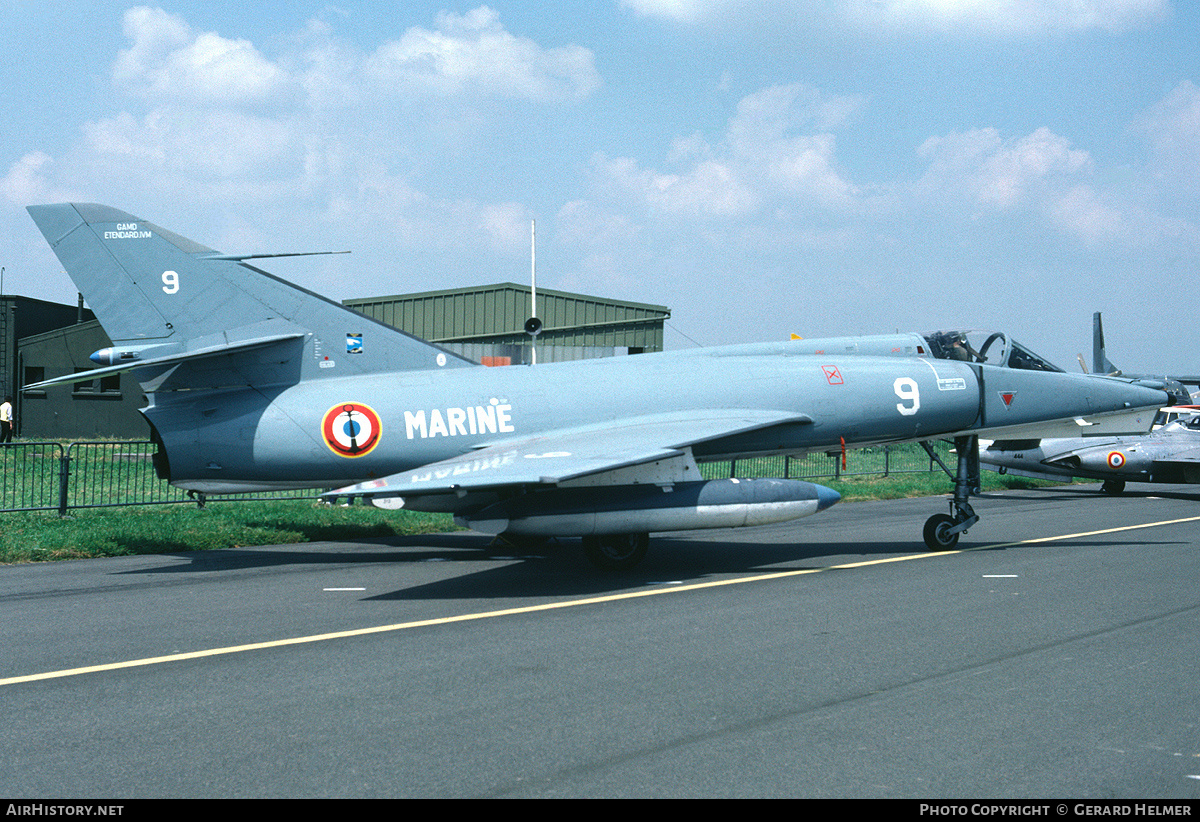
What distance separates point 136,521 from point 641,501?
8.22 m

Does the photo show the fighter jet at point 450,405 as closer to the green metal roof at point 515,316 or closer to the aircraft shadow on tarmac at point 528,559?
the aircraft shadow on tarmac at point 528,559

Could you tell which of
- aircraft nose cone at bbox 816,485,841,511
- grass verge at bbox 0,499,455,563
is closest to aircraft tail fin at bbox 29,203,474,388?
grass verge at bbox 0,499,455,563

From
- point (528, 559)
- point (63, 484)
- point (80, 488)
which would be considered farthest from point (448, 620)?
point (80, 488)

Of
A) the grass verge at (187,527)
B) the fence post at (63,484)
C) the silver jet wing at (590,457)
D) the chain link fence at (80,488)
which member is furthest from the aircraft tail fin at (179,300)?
the fence post at (63,484)

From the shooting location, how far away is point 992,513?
18047 mm

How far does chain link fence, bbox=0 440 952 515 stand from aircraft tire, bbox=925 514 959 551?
3.76 metres

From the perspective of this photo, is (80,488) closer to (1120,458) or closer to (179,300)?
(179,300)

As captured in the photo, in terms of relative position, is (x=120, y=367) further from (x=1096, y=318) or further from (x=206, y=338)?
(x=1096, y=318)

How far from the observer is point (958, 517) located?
12.1 metres

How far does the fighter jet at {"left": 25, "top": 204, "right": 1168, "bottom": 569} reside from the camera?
10.2 m

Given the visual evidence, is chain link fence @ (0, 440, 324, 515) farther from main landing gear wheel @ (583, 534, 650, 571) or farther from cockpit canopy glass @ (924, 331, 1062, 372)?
cockpit canopy glass @ (924, 331, 1062, 372)

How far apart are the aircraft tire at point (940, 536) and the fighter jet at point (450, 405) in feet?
0.10

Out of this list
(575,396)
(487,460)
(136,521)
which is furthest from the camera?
(136,521)
